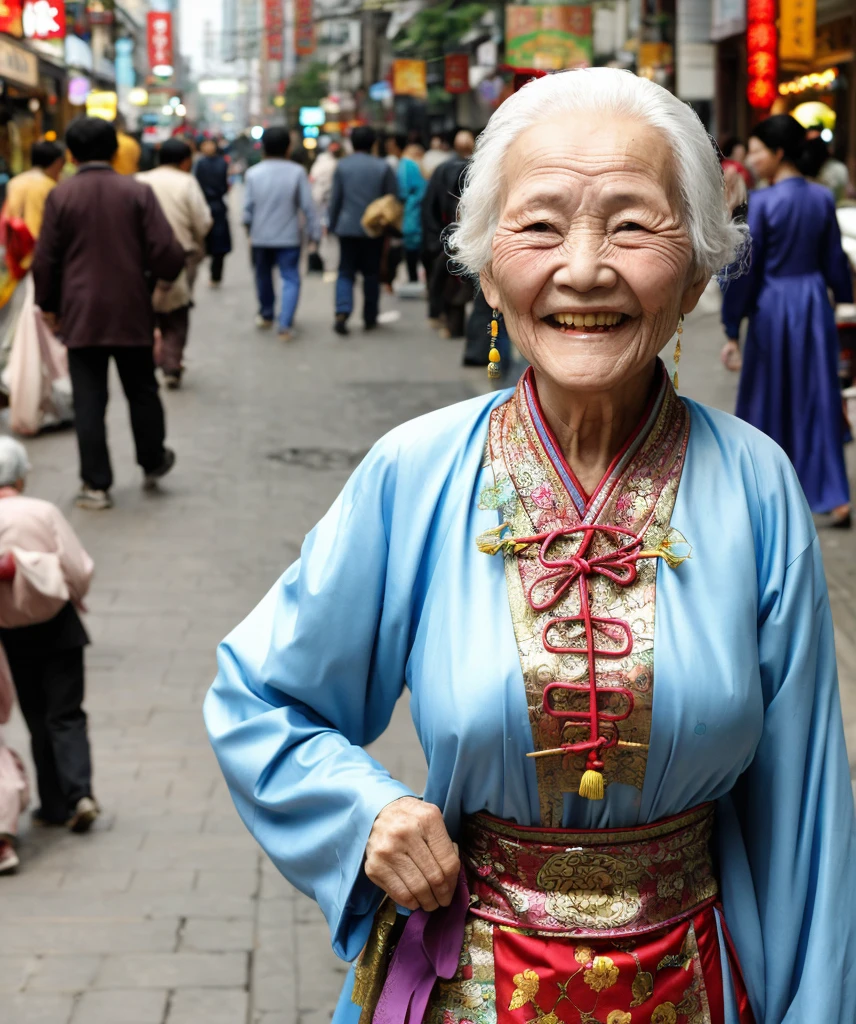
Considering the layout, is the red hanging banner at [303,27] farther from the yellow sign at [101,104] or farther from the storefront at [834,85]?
the storefront at [834,85]

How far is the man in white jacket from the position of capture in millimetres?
11773

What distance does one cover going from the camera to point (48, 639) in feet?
15.4

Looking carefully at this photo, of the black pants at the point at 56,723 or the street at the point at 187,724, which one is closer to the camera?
the street at the point at 187,724

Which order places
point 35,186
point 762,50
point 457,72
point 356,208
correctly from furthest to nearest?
1. point 457,72
2. point 762,50
3. point 356,208
4. point 35,186

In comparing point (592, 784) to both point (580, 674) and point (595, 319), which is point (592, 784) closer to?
point (580, 674)

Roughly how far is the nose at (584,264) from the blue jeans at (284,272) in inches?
500

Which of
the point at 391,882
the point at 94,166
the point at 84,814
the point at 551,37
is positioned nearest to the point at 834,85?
the point at 551,37

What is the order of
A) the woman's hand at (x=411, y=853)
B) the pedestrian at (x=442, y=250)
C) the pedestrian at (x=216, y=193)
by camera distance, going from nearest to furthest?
the woman's hand at (x=411, y=853) < the pedestrian at (x=442, y=250) < the pedestrian at (x=216, y=193)

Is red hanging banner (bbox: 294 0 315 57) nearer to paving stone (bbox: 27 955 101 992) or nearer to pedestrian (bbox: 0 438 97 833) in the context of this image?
pedestrian (bbox: 0 438 97 833)

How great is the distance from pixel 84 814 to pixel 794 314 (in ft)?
14.3

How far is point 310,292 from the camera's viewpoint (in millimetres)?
19125

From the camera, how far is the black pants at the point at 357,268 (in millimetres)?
14773

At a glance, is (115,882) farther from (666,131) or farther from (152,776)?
(666,131)

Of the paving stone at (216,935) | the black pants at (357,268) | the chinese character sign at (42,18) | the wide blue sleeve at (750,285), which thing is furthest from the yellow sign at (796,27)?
the paving stone at (216,935)
